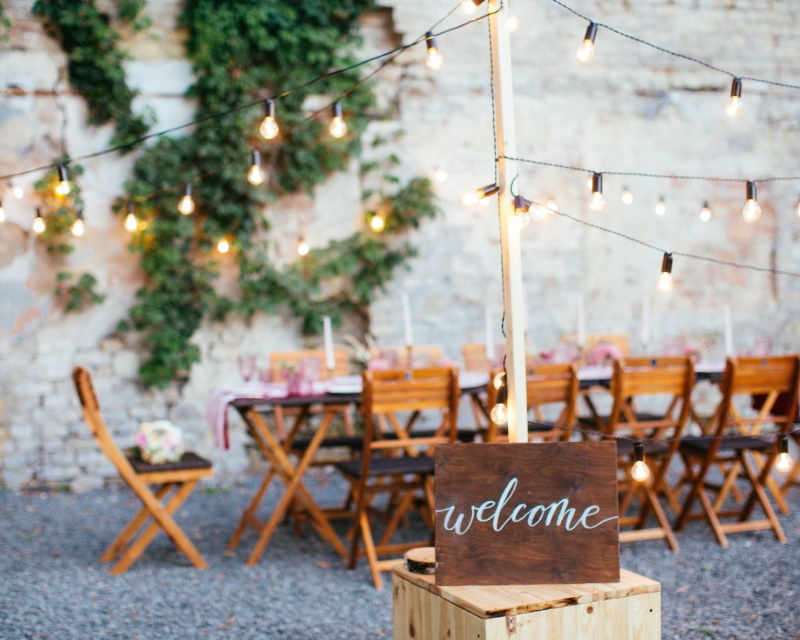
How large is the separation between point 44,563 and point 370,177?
3.76 metres

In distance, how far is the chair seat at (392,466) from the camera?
369 cm

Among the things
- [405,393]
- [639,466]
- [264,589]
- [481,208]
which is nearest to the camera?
[639,466]

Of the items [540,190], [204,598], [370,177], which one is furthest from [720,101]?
[204,598]

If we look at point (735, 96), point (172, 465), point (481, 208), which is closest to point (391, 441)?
point (172, 465)

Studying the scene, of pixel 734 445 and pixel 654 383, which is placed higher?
pixel 654 383

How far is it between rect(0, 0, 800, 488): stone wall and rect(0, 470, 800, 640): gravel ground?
1.48 m

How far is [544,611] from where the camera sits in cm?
197

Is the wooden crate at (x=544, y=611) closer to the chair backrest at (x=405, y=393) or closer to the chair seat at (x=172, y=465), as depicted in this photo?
the chair backrest at (x=405, y=393)

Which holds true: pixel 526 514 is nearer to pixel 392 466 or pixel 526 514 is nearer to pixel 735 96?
pixel 392 466

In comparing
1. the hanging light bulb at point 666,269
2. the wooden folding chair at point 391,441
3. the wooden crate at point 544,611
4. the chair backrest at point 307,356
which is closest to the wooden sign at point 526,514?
the wooden crate at point 544,611

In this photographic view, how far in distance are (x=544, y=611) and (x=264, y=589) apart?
6.10ft

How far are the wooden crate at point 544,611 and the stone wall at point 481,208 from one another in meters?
4.32

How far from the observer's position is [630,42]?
6840mm

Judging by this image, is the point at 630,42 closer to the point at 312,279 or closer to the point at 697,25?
the point at 697,25
